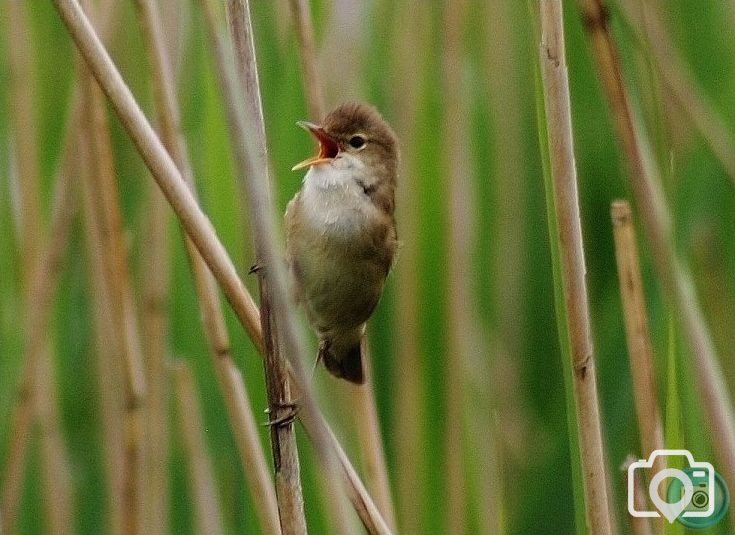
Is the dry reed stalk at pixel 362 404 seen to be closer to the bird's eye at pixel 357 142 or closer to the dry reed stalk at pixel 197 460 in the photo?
the bird's eye at pixel 357 142

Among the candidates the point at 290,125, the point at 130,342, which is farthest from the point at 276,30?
the point at 130,342

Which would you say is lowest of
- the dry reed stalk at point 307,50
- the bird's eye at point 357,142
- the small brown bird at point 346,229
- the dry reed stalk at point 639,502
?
the dry reed stalk at point 639,502

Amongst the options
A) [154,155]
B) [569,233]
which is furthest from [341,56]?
[569,233]

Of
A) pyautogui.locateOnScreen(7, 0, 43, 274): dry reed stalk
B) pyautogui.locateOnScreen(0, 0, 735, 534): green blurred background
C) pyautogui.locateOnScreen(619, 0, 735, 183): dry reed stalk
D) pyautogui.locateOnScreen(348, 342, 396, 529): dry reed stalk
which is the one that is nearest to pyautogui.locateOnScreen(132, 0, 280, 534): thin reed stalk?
pyautogui.locateOnScreen(0, 0, 735, 534): green blurred background

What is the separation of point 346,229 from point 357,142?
147 mm

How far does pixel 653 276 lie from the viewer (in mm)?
1792

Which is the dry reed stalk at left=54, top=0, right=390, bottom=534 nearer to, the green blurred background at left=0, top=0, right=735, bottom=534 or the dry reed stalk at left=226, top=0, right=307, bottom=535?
the dry reed stalk at left=226, top=0, right=307, bottom=535

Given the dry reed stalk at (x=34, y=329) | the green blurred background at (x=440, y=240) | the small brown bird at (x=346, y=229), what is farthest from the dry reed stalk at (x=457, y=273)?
the dry reed stalk at (x=34, y=329)

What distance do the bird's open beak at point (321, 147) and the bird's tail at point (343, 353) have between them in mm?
323

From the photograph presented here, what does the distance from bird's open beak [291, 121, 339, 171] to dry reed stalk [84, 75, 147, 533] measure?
31cm

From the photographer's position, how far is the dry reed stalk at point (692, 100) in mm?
1575

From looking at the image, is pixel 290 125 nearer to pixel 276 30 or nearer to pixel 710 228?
pixel 276 30

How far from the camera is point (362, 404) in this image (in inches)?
69.8

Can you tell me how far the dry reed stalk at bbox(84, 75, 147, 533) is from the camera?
5.88 ft
